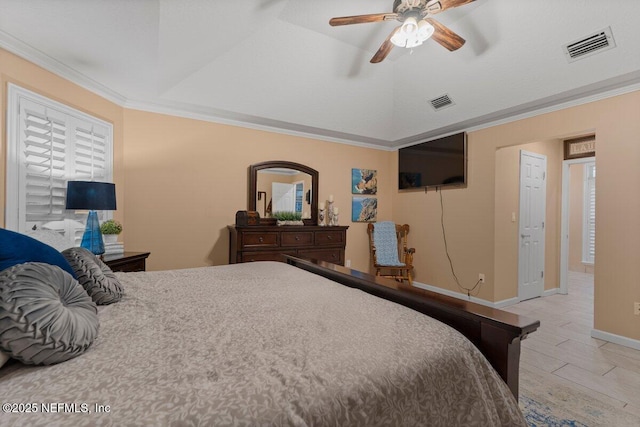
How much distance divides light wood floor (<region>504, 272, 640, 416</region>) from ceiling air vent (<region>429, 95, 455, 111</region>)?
9.07ft

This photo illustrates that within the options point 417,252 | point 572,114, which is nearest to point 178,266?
point 417,252

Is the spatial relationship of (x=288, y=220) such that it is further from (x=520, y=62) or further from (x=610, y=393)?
(x=610, y=393)

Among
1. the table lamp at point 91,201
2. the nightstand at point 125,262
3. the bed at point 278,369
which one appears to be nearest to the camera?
the bed at point 278,369

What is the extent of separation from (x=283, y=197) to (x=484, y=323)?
335 centimetres

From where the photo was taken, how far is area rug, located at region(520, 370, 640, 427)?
169 cm

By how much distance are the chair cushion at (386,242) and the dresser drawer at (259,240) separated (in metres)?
1.74

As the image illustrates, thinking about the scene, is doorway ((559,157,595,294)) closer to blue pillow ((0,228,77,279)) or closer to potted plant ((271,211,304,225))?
potted plant ((271,211,304,225))

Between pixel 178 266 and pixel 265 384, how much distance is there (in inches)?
127

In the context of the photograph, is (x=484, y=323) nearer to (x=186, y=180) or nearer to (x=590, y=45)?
(x=590, y=45)

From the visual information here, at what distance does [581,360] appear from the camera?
7.97 feet

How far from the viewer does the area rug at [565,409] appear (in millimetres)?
1693

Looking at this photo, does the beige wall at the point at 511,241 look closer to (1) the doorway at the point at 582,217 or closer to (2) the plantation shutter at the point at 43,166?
(1) the doorway at the point at 582,217

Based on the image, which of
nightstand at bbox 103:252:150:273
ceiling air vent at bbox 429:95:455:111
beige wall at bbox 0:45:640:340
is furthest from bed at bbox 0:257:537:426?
ceiling air vent at bbox 429:95:455:111

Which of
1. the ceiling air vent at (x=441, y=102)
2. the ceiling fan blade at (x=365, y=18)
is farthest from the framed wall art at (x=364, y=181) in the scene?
the ceiling fan blade at (x=365, y=18)
